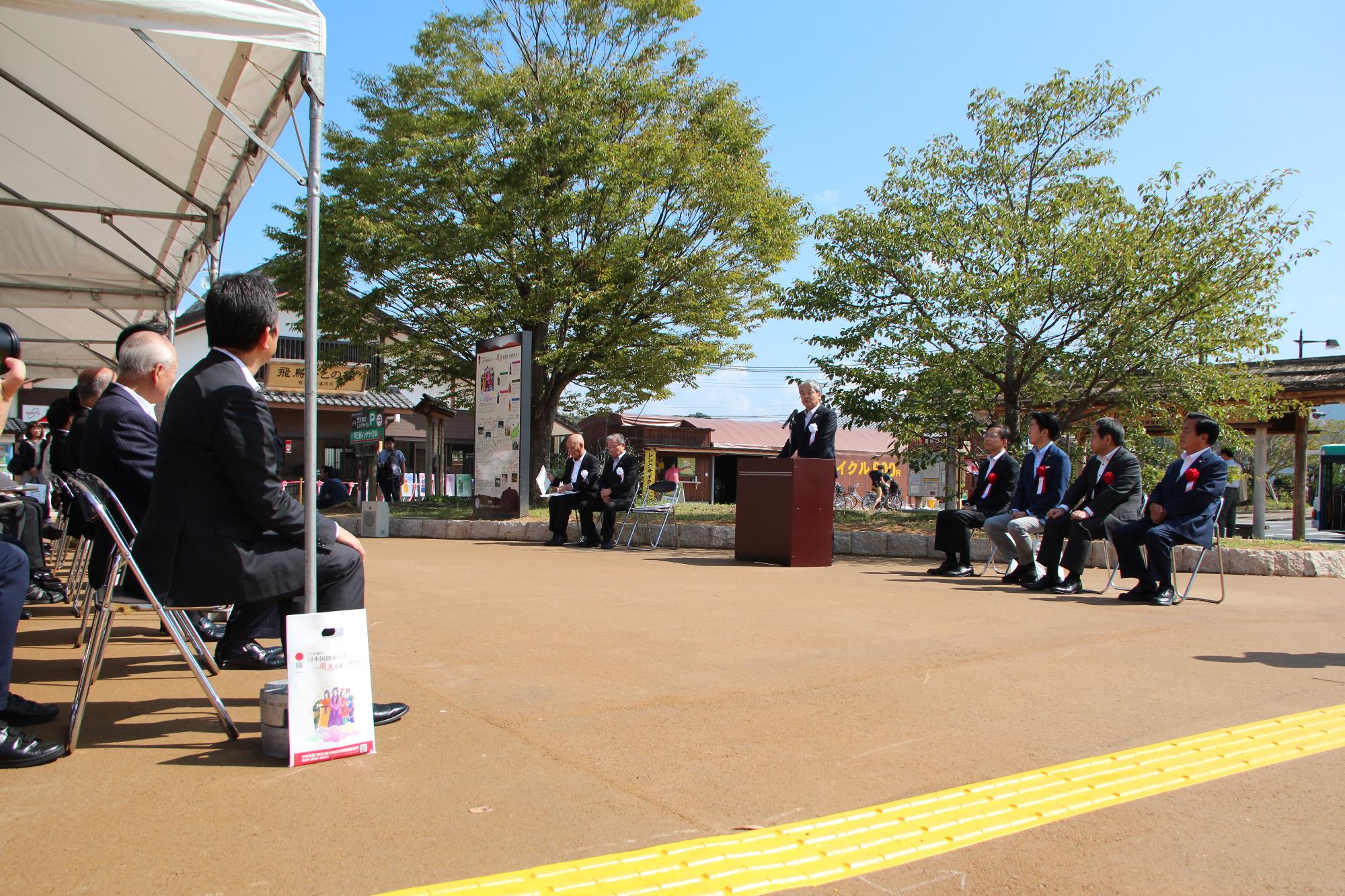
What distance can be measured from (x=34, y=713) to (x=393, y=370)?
16.2m

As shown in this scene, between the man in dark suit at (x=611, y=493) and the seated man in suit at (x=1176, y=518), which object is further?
the man in dark suit at (x=611, y=493)

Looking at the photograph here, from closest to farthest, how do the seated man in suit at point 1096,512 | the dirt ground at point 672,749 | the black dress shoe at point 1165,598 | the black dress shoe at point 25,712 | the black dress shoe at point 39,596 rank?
the dirt ground at point 672,749 < the black dress shoe at point 25,712 < the black dress shoe at point 39,596 < the black dress shoe at point 1165,598 < the seated man in suit at point 1096,512

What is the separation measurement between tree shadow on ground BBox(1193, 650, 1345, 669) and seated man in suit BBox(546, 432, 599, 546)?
8.28m

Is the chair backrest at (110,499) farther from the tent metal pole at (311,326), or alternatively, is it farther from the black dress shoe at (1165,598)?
the black dress shoe at (1165,598)

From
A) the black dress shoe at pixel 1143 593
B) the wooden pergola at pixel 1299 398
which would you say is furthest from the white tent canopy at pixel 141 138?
the wooden pergola at pixel 1299 398

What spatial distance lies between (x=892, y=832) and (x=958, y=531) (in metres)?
6.53

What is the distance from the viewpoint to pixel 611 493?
464 inches

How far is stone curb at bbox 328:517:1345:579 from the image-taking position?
29.2ft

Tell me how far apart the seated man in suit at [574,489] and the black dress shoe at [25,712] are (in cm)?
871

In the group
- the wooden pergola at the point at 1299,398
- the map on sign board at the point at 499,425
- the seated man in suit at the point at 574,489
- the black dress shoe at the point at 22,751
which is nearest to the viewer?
the black dress shoe at the point at 22,751

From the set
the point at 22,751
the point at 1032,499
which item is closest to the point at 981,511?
the point at 1032,499

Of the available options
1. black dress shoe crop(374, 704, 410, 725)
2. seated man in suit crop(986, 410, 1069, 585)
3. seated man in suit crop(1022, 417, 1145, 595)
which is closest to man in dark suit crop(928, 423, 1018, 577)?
seated man in suit crop(986, 410, 1069, 585)

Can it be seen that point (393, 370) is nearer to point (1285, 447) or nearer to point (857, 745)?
point (857, 745)

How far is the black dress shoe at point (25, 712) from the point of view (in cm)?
328
